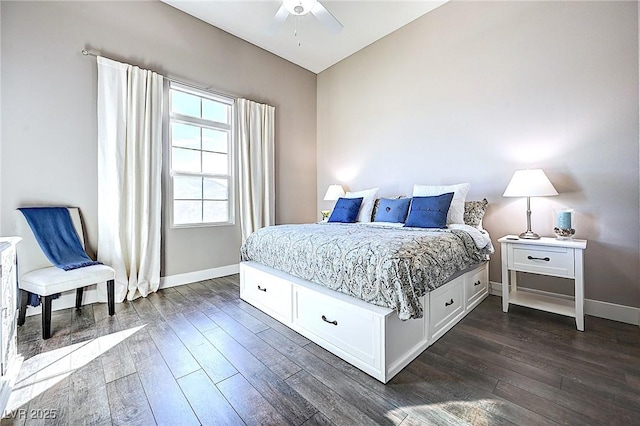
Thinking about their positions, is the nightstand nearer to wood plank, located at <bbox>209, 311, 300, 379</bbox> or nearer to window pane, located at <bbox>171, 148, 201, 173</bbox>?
wood plank, located at <bbox>209, 311, 300, 379</bbox>

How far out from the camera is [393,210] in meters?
3.07

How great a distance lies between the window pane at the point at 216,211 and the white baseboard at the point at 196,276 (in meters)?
0.67

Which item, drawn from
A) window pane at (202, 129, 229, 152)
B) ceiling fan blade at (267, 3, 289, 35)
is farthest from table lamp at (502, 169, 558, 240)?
window pane at (202, 129, 229, 152)

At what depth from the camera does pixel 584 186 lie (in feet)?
7.84

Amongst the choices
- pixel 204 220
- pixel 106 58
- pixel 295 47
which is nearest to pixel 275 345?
pixel 204 220

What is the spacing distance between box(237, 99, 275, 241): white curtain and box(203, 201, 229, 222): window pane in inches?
8.9

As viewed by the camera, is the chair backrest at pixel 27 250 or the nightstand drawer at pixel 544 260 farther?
the chair backrest at pixel 27 250

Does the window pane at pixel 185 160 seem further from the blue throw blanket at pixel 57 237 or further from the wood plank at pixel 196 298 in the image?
the wood plank at pixel 196 298

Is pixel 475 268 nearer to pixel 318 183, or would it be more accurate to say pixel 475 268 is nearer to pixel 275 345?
pixel 275 345

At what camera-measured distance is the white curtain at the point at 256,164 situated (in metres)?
3.78

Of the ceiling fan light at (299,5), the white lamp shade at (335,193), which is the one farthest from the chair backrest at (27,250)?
the white lamp shade at (335,193)

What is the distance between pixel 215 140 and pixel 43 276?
2292mm

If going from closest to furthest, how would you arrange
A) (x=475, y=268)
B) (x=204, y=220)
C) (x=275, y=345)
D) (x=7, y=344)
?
(x=7, y=344) → (x=275, y=345) → (x=475, y=268) → (x=204, y=220)

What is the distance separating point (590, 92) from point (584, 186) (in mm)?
817
